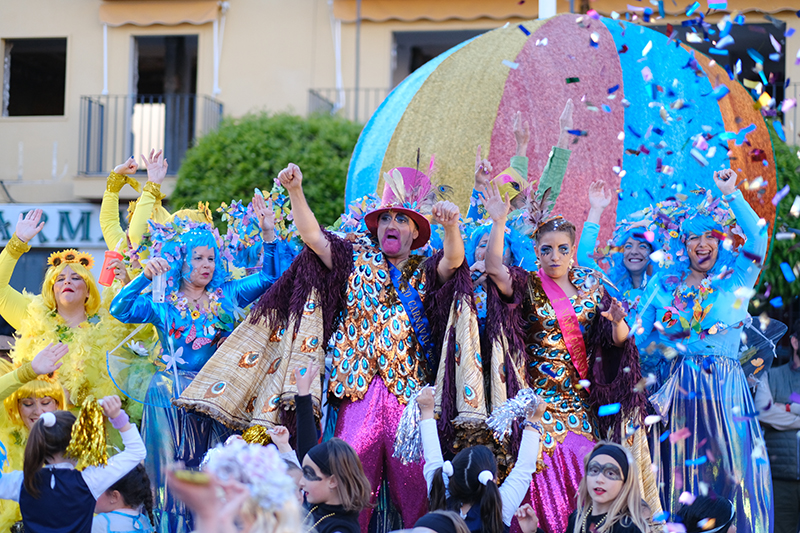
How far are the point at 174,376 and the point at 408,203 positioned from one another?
1410 mm

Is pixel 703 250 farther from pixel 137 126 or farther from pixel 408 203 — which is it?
pixel 137 126

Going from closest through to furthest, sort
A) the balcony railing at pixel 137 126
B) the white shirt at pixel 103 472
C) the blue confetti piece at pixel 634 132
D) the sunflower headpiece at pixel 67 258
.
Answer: the white shirt at pixel 103 472 < the sunflower headpiece at pixel 67 258 < the blue confetti piece at pixel 634 132 < the balcony railing at pixel 137 126

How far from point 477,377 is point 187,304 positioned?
1.57 meters

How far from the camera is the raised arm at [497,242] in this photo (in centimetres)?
412

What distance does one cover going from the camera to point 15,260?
5.38 metres

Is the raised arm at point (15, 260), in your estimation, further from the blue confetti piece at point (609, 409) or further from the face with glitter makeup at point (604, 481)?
the face with glitter makeup at point (604, 481)

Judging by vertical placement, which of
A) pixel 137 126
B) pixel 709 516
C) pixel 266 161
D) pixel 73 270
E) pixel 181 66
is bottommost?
pixel 709 516

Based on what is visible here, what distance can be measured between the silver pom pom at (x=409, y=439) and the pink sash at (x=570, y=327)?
756mm

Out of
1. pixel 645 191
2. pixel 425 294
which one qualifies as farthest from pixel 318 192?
pixel 425 294

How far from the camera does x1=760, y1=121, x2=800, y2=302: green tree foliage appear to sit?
289 inches

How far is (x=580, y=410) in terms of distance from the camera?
4.24m

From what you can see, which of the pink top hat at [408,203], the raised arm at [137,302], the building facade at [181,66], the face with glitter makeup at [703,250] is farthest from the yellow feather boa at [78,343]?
the building facade at [181,66]

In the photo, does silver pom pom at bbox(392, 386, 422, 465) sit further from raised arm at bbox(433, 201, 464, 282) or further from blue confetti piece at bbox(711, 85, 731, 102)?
blue confetti piece at bbox(711, 85, 731, 102)

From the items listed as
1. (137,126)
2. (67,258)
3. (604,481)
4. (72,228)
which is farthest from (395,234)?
(137,126)
